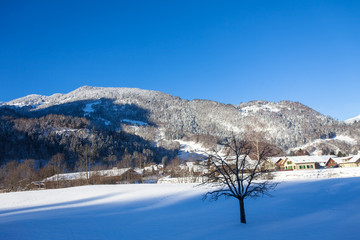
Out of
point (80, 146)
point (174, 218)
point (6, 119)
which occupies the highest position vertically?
point (6, 119)

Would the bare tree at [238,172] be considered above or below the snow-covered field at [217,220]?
above

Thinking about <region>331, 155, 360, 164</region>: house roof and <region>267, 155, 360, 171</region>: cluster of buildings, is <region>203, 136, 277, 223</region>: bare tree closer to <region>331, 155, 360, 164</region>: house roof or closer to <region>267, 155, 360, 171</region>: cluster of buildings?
<region>267, 155, 360, 171</region>: cluster of buildings

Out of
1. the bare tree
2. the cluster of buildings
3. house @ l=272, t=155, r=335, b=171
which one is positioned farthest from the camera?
the cluster of buildings

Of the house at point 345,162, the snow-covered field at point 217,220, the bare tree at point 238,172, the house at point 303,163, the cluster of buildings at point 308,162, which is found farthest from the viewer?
the house at point 345,162

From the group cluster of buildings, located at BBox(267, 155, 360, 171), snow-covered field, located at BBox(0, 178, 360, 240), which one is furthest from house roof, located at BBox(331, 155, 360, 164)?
snow-covered field, located at BBox(0, 178, 360, 240)

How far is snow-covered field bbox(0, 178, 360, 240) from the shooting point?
13602 mm

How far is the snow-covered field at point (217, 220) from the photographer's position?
44.6ft

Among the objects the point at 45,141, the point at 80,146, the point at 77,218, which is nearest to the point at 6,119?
the point at 45,141

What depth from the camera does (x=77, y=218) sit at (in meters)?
20.7

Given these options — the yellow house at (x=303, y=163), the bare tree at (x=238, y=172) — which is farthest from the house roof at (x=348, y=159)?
the bare tree at (x=238, y=172)

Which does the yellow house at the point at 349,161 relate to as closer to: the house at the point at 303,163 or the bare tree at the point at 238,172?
the house at the point at 303,163

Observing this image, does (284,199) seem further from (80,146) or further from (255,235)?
(80,146)

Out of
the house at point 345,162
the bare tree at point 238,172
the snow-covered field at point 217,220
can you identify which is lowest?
the house at point 345,162

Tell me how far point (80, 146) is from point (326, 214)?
436ft
